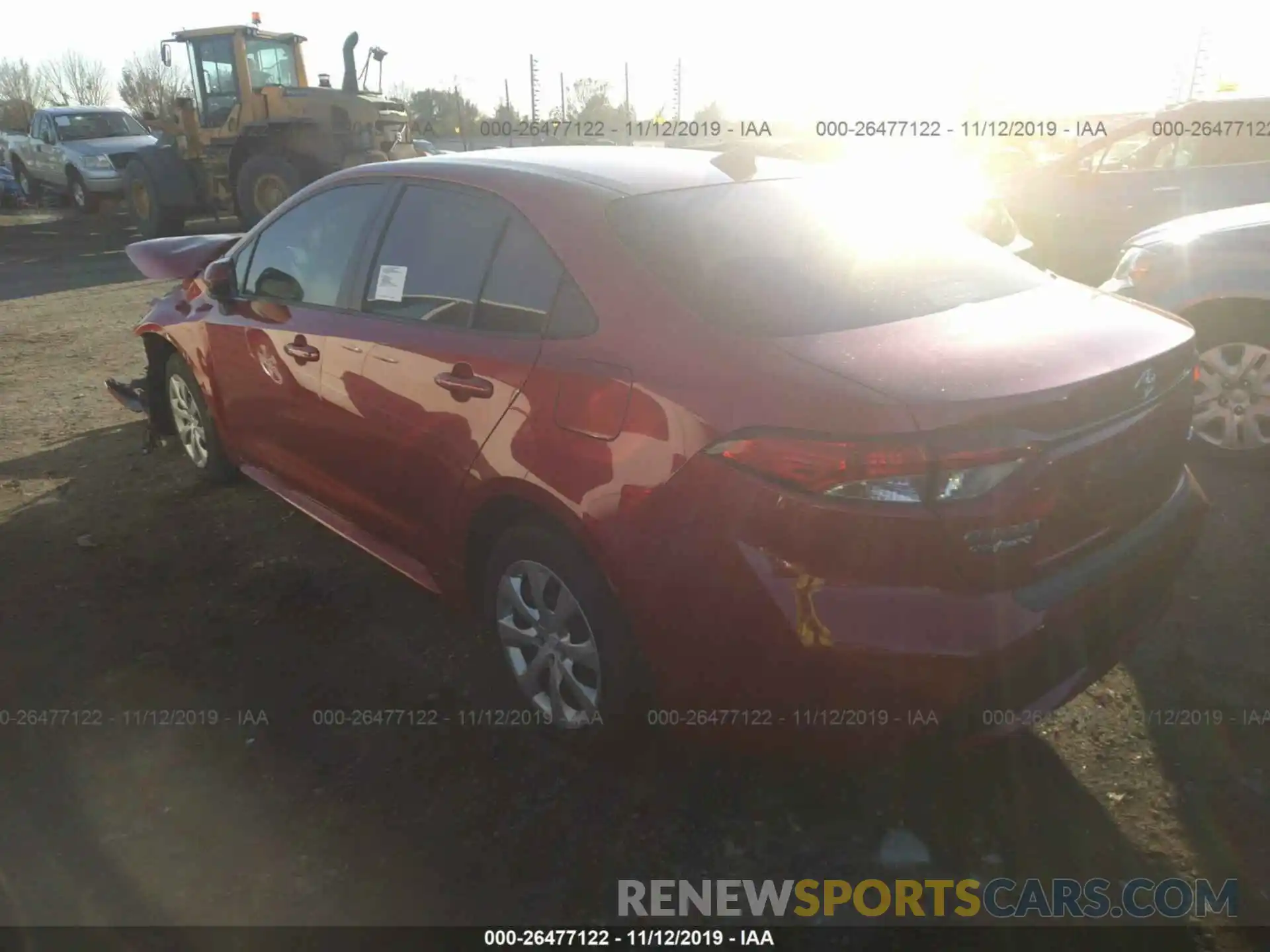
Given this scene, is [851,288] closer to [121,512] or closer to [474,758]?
[474,758]

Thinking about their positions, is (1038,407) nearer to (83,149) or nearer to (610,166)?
(610,166)

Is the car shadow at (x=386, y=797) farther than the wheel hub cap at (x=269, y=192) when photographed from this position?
No

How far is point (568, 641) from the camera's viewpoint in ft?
8.63

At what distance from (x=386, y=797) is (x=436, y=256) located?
165 cm

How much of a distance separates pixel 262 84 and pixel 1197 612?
581 inches

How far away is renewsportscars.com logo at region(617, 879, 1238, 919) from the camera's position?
7.27 feet

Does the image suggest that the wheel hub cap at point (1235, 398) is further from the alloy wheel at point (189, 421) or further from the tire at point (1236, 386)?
the alloy wheel at point (189, 421)

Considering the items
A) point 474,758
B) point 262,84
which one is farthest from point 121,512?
point 262,84

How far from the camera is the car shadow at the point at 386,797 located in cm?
233

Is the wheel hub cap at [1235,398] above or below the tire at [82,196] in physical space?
below

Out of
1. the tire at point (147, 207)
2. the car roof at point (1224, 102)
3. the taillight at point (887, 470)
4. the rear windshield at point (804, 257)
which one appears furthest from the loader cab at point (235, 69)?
the taillight at point (887, 470)

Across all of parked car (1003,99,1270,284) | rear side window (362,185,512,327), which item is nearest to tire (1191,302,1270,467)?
parked car (1003,99,1270,284)

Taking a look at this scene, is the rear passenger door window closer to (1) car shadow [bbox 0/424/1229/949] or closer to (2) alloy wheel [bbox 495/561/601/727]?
(1) car shadow [bbox 0/424/1229/949]

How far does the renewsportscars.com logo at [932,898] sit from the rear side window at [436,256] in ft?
5.49
